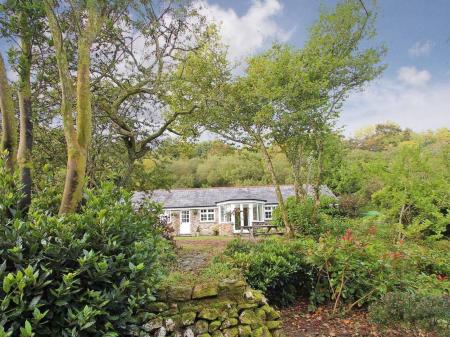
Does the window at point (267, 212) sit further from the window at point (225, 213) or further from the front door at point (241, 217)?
the window at point (225, 213)

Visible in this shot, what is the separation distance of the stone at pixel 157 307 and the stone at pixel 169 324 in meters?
0.16

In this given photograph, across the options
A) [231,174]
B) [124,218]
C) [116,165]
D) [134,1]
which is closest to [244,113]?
[116,165]

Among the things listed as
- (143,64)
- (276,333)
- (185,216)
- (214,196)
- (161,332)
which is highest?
(143,64)

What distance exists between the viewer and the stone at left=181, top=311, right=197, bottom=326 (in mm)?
4289

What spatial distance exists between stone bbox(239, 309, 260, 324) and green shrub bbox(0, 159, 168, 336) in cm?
160

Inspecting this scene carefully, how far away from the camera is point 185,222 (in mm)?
29578

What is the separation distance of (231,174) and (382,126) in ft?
105

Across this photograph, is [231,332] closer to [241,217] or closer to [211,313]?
[211,313]

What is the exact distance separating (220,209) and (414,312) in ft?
80.2

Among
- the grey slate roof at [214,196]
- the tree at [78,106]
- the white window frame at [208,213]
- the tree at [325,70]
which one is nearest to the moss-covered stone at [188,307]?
the tree at [78,106]

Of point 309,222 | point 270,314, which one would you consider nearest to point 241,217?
point 309,222

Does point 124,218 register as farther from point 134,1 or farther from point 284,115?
point 284,115

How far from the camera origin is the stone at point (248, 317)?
469 centimetres

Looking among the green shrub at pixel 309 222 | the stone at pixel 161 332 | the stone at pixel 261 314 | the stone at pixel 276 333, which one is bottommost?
the stone at pixel 276 333
